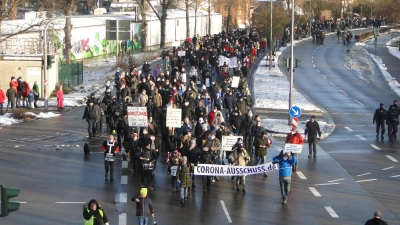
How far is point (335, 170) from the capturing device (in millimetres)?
24531

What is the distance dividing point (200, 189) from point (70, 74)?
27.6m

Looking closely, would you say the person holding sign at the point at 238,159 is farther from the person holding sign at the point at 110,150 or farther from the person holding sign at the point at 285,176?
the person holding sign at the point at 110,150

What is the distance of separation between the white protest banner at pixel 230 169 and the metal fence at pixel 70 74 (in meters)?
26.4

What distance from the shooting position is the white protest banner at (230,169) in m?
20.7

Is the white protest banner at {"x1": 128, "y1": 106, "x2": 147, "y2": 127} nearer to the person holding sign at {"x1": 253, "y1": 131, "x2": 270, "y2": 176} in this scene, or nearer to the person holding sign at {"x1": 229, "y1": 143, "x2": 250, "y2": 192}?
the person holding sign at {"x1": 253, "y1": 131, "x2": 270, "y2": 176}

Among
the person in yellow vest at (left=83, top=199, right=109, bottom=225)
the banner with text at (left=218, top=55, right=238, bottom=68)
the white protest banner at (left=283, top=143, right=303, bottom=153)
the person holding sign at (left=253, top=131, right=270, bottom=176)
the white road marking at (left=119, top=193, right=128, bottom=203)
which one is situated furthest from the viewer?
the banner with text at (left=218, top=55, right=238, bottom=68)

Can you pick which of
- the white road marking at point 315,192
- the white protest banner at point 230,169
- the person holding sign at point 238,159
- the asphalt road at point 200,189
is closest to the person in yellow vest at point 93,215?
the asphalt road at point 200,189

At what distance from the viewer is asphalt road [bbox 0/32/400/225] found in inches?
733

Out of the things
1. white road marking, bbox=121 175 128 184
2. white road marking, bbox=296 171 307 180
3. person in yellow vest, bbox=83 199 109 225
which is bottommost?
white road marking, bbox=121 175 128 184

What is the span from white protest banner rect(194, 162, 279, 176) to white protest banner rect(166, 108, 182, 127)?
17.6ft

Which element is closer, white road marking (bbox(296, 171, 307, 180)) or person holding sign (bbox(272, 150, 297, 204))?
person holding sign (bbox(272, 150, 297, 204))

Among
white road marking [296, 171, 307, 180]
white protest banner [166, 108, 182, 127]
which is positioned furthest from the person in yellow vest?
white protest banner [166, 108, 182, 127]

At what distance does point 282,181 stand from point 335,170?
4.96 meters

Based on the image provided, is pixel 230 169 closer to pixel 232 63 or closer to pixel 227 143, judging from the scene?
pixel 227 143
